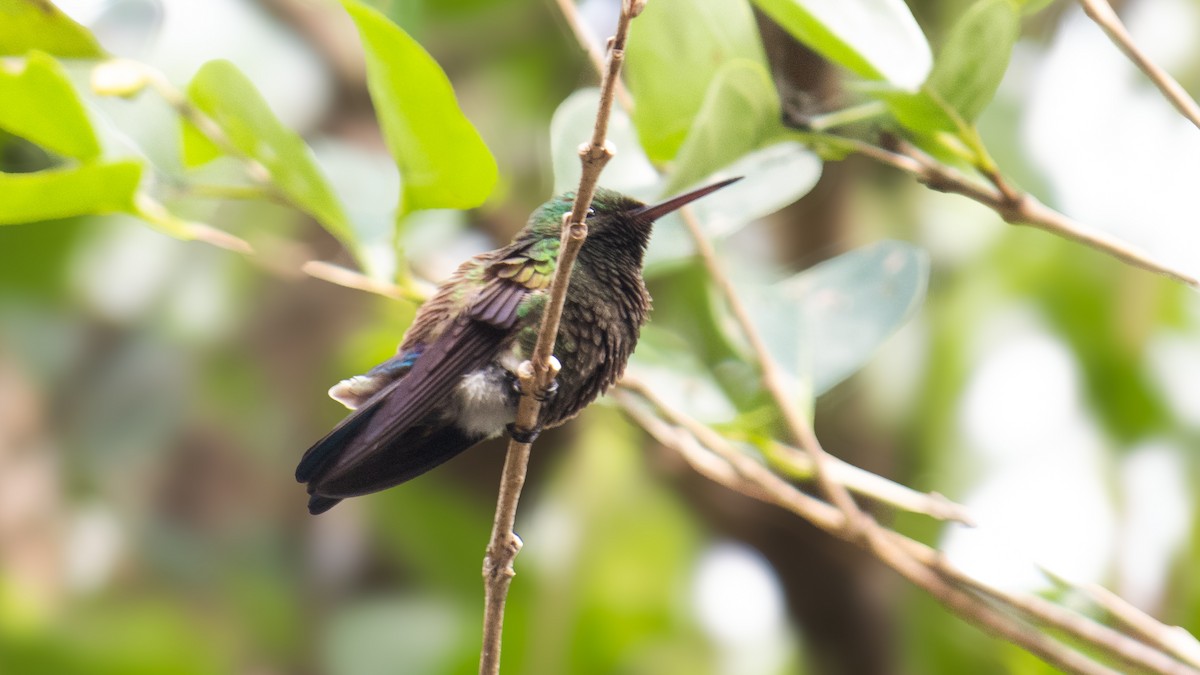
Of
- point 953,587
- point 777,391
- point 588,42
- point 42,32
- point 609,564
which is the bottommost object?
point 953,587

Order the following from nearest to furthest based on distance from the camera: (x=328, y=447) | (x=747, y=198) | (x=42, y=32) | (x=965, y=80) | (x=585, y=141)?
(x=328, y=447), (x=965, y=80), (x=42, y=32), (x=585, y=141), (x=747, y=198)

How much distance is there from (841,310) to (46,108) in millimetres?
1035

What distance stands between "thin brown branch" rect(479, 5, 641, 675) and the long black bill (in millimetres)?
144

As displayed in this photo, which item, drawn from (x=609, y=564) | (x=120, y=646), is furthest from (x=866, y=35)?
(x=120, y=646)

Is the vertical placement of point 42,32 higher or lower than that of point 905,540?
higher

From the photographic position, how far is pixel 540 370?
3.58ft

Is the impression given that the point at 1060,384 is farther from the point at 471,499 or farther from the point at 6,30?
the point at 6,30

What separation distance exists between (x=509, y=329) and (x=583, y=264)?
154 millimetres

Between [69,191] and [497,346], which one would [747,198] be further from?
[69,191]

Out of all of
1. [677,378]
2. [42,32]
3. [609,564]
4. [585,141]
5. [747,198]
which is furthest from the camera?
[609,564]

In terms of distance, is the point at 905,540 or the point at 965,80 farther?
the point at 905,540

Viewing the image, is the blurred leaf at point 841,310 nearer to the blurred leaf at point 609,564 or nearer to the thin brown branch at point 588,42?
the thin brown branch at point 588,42

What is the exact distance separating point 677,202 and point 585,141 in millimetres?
244

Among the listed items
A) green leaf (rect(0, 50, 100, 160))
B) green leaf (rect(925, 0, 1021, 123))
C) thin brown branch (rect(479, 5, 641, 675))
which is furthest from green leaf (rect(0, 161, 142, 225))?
green leaf (rect(925, 0, 1021, 123))
